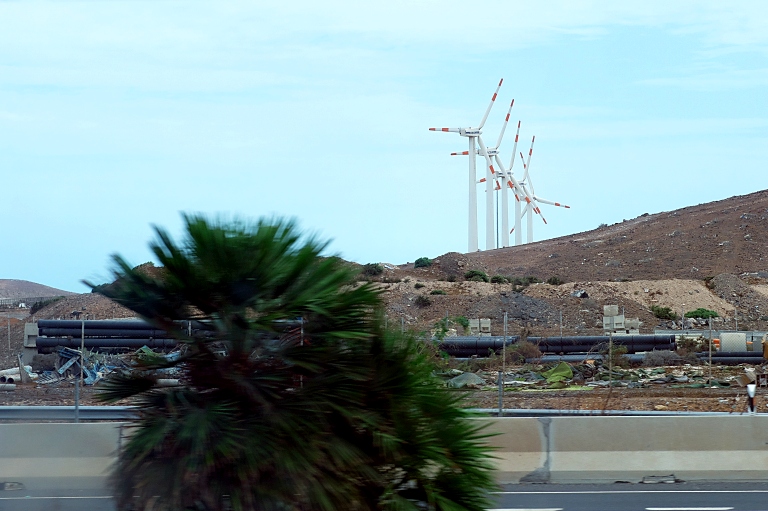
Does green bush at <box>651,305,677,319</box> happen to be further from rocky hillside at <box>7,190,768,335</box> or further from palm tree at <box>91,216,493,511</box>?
palm tree at <box>91,216,493,511</box>

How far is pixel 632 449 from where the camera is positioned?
35.8 feet

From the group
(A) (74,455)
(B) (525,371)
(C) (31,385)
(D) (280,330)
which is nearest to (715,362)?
(B) (525,371)

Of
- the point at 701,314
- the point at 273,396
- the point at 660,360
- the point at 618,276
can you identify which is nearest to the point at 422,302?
the point at 701,314

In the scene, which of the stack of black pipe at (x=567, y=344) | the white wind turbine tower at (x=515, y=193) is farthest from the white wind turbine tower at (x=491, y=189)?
the stack of black pipe at (x=567, y=344)

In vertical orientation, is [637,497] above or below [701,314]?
below

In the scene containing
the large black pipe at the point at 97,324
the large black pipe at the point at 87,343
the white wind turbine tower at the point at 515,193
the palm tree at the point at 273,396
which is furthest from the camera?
the white wind turbine tower at the point at 515,193

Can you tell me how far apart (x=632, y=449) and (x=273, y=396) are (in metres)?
7.28

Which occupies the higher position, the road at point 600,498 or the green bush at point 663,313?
the green bush at point 663,313

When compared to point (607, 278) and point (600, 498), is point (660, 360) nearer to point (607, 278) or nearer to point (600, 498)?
point (600, 498)

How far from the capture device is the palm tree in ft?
15.3

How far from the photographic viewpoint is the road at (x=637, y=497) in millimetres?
9523

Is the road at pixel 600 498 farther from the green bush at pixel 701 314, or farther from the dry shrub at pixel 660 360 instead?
the green bush at pixel 701 314

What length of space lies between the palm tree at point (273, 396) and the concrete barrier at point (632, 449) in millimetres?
5937

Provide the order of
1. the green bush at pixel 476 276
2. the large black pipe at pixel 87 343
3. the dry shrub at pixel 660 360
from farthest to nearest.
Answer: the green bush at pixel 476 276
the large black pipe at pixel 87 343
the dry shrub at pixel 660 360
